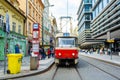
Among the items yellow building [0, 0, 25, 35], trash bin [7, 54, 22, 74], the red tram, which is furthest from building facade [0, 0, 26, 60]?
trash bin [7, 54, 22, 74]

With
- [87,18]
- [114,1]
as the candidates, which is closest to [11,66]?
[114,1]

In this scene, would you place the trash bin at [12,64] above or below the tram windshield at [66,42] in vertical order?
below

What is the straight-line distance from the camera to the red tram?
1989 cm

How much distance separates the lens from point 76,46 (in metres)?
20.9

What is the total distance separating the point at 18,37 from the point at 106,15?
158 ft

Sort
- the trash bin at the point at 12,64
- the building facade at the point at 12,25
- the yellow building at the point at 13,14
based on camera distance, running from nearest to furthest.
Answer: the trash bin at the point at 12,64, the building facade at the point at 12,25, the yellow building at the point at 13,14

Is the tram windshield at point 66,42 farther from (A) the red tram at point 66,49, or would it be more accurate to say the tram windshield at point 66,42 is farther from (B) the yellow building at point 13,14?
(B) the yellow building at point 13,14

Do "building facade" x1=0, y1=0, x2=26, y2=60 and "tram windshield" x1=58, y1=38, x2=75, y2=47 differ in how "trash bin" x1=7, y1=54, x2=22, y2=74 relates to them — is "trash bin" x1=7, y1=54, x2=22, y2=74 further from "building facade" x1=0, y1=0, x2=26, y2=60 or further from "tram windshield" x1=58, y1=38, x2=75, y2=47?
"building facade" x1=0, y1=0, x2=26, y2=60

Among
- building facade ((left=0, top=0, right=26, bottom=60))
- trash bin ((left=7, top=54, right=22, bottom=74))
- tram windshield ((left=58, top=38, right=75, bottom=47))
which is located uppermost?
building facade ((left=0, top=0, right=26, bottom=60))

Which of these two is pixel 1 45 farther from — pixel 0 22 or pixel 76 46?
pixel 76 46

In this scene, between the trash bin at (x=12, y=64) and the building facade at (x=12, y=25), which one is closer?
the trash bin at (x=12, y=64)

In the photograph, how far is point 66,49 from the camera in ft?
65.4

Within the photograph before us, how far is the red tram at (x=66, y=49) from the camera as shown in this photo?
1989 cm

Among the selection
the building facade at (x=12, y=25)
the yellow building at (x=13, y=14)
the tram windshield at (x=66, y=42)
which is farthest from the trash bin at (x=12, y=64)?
the yellow building at (x=13, y=14)
